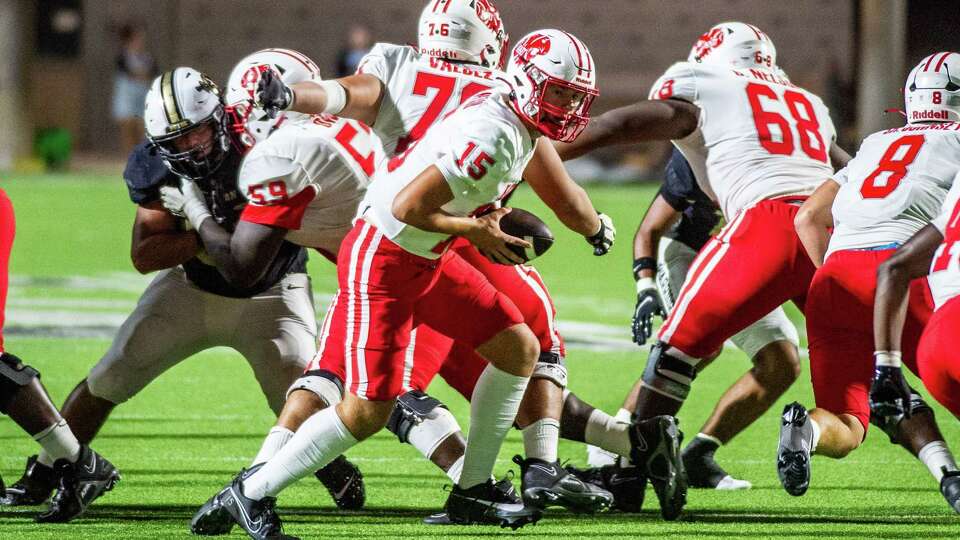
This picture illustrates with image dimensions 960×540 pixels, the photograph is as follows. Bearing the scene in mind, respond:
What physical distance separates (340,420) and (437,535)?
563 millimetres

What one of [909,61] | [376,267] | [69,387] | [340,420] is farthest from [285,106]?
[909,61]

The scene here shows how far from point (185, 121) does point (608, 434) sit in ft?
5.68

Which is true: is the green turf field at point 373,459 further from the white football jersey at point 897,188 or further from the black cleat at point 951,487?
the white football jersey at point 897,188

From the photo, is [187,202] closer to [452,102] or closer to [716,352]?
[452,102]

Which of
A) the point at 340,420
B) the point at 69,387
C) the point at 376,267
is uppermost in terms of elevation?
the point at 376,267

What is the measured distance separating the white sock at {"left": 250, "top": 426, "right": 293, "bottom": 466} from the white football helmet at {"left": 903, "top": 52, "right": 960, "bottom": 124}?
2.33 m

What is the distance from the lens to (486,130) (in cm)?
424

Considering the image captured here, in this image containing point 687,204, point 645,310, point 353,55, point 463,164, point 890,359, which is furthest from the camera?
point 353,55

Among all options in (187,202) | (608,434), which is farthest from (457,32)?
(608,434)

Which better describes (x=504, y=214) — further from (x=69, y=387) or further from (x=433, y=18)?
(x=69, y=387)

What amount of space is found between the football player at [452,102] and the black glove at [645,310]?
91cm

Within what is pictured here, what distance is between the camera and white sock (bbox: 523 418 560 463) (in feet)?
15.5

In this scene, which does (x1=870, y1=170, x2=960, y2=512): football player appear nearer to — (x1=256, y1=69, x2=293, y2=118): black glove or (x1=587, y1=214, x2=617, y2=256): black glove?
(x1=587, y1=214, x2=617, y2=256): black glove

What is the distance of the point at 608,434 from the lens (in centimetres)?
507
